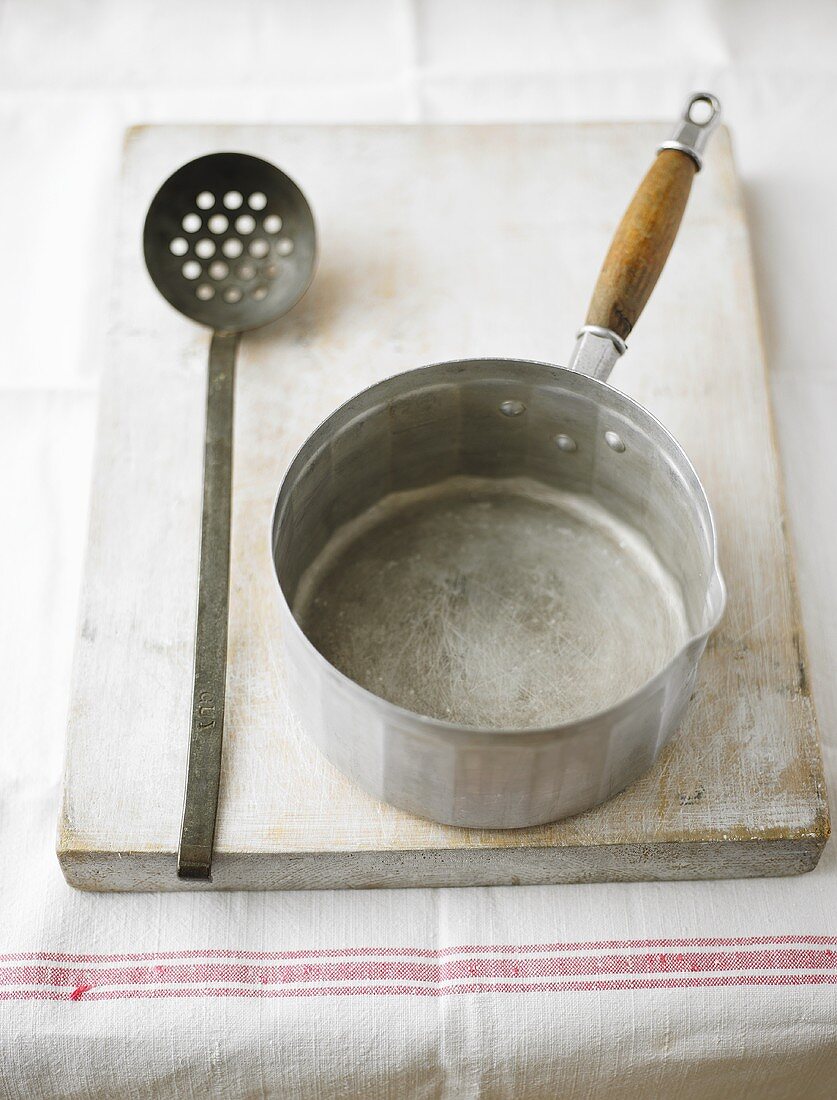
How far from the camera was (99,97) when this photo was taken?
764 millimetres

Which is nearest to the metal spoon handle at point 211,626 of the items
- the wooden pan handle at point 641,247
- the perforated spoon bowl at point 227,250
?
the perforated spoon bowl at point 227,250

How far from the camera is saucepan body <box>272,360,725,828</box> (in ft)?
1.61

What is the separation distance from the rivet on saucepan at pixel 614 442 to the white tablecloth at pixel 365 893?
0.11m

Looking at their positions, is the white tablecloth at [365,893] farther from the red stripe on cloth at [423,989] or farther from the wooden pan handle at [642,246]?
the wooden pan handle at [642,246]

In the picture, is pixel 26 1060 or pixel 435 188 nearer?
pixel 26 1060

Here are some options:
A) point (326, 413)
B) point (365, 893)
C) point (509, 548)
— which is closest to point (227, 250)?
point (326, 413)

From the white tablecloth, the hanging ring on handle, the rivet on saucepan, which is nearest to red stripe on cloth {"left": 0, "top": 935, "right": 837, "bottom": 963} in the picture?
the white tablecloth

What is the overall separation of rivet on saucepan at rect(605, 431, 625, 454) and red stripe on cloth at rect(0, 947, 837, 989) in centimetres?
22

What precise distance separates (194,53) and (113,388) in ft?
0.92

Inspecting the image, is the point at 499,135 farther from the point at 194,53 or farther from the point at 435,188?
the point at 194,53

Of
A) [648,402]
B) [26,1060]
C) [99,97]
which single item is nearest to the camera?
[26,1060]

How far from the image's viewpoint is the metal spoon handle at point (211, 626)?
0.50 m

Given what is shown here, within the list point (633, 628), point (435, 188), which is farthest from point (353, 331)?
point (633, 628)

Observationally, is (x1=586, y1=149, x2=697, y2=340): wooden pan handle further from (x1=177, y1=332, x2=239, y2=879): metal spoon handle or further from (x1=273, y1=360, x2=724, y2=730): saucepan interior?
(x1=177, y1=332, x2=239, y2=879): metal spoon handle
